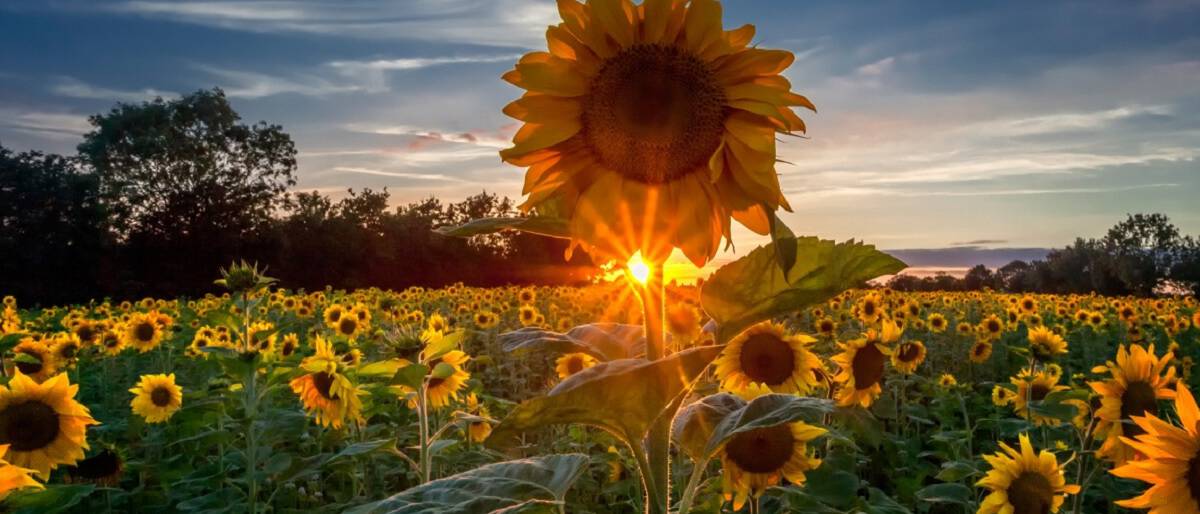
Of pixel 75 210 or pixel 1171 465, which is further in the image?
pixel 75 210

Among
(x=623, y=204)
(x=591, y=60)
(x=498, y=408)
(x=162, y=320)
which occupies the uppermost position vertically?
(x=591, y=60)

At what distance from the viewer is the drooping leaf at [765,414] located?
4.48 feet

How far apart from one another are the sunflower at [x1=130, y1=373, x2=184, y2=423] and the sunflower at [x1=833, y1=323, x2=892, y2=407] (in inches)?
172

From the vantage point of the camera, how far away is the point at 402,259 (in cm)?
3809

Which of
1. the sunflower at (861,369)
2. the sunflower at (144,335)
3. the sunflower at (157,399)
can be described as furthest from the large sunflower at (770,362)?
the sunflower at (144,335)

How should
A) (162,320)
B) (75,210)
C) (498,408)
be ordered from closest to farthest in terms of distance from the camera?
(498,408), (162,320), (75,210)

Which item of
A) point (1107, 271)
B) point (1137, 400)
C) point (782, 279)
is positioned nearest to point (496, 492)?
point (782, 279)

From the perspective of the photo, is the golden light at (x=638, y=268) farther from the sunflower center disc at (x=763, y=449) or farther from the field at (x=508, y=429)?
the sunflower center disc at (x=763, y=449)

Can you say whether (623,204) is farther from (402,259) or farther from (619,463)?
(402,259)

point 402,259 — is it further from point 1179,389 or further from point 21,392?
point 1179,389

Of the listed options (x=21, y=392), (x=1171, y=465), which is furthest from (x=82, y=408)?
(x=1171, y=465)

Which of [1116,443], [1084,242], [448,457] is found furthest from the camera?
[1084,242]

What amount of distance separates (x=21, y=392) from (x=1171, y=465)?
457cm

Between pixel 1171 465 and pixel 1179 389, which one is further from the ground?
pixel 1179 389
